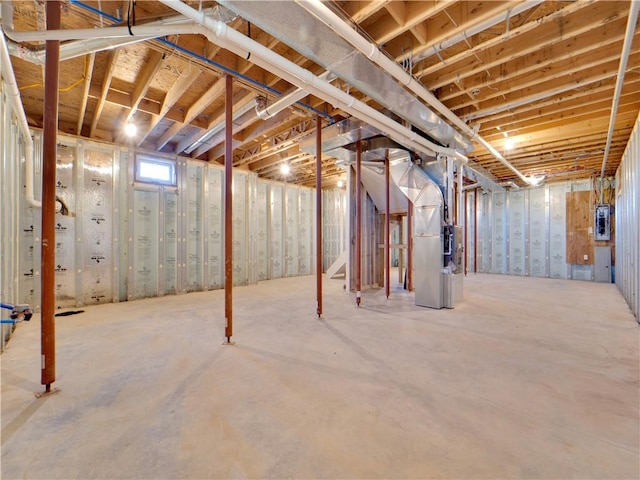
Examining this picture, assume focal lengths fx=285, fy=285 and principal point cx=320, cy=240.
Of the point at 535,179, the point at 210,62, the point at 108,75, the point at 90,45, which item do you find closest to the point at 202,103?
the point at 108,75

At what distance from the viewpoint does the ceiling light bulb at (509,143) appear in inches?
211

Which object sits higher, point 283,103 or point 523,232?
point 283,103

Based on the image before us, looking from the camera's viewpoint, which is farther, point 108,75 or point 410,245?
point 410,245

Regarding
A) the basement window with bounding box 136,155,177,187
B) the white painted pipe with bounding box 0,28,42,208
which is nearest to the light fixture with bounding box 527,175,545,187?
the basement window with bounding box 136,155,177,187

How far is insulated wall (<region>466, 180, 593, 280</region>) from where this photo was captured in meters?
8.00

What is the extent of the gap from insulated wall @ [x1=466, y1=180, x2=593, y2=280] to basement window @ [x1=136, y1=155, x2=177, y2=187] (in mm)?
8628

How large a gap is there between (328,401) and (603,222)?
9.01m

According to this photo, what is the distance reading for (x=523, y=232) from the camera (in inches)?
337

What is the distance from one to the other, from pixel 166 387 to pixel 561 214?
10051 millimetres

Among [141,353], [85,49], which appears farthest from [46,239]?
[85,49]

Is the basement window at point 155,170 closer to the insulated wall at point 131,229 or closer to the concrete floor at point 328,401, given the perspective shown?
the insulated wall at point 131,229

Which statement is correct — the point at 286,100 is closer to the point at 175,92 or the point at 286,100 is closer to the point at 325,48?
the point at 325,48

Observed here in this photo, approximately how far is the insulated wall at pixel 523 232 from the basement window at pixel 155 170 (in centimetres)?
863

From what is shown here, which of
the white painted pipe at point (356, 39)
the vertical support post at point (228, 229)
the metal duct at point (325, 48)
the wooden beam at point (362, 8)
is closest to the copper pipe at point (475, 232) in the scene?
the metal duct at point (325, 48)
